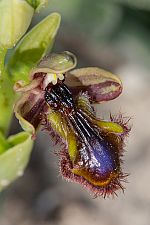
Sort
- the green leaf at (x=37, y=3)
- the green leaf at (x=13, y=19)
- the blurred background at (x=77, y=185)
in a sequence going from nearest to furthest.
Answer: the green leaf at (x=13, y=19)
the green leaf at (x=37, y=3)
the blurred background at (x=77, y=185)

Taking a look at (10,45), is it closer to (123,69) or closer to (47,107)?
(47,107)

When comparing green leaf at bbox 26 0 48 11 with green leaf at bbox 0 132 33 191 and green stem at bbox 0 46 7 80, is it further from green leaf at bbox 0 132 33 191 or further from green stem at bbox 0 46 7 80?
green leaf at bbox 0 132 33 191

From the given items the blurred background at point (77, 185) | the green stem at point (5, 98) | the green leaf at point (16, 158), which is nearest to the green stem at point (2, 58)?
the green stem at point (5, 98)

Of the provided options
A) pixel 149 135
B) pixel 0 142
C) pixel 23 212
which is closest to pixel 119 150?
pixel 0 142

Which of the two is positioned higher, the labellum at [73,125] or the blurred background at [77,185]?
the labellum at [73,125]

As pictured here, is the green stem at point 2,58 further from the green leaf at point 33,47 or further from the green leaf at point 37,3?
the green leaf at point 37,3

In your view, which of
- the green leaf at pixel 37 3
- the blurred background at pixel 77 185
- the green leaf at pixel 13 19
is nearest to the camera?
the green leaf at pixel 13 19

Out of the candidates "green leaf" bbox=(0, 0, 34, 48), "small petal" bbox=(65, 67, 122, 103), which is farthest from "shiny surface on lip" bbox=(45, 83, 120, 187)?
"green leaf" bbox=(0, 0, 34, 48)
